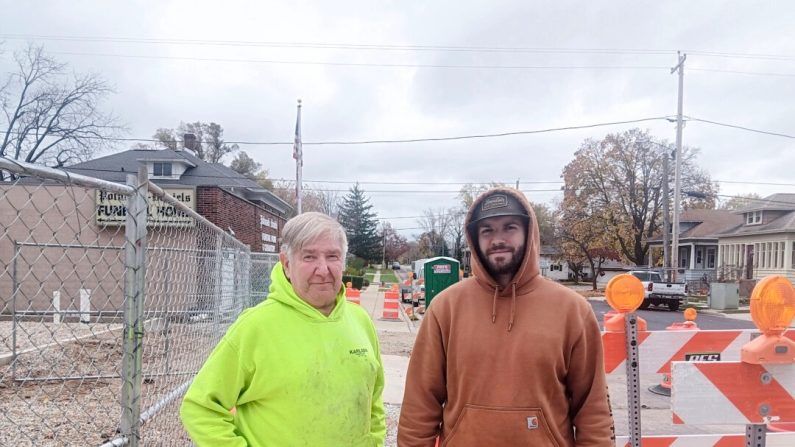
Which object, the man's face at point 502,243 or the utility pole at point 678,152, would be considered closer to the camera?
the man's face at point 502,243

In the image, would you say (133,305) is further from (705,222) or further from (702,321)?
(705,222)

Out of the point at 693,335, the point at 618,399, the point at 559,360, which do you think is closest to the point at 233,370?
the point at 559,360

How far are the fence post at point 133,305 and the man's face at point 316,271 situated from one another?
570mm

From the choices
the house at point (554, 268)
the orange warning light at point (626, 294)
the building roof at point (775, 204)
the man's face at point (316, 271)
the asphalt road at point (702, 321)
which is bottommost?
the house at point (554, 268)

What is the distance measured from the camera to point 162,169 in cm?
2544

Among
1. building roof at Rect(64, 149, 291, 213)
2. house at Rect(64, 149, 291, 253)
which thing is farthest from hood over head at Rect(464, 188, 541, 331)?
building roof at Rect(64, 149, 291, 213)

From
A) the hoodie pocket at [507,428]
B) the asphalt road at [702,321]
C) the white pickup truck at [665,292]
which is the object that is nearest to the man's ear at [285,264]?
the hoodie pocket at [507,428]

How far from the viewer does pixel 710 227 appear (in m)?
45.4

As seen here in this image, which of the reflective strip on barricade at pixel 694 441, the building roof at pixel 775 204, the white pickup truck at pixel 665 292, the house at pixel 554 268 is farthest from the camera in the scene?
the house at pixel 554 268

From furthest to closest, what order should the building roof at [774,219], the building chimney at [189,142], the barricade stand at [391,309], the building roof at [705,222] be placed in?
the building roof at [705,222] < the building roof at [774,219] < the building chimney at [189,142] < the barricade stand at [391,309]

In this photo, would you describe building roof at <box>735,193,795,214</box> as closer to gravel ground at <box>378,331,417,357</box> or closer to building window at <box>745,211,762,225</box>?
building window at <box>745,211,762,225</box>

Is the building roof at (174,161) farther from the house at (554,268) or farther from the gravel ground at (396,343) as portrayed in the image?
the house at (554,268)

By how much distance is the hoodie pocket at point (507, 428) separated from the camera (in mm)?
2043

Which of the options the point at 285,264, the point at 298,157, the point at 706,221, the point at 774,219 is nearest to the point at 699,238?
the point at 706,221
